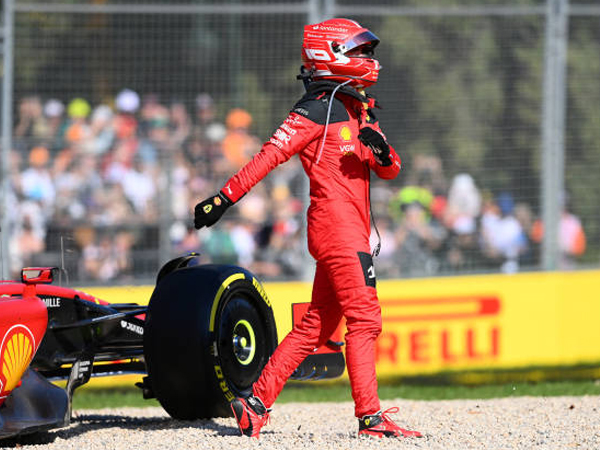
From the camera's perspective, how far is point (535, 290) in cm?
1000

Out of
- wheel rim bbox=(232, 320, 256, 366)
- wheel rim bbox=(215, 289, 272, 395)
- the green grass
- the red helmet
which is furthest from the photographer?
the green grass

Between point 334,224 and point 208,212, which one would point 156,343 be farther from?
point 334,224

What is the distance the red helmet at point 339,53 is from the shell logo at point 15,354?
6.25 ft

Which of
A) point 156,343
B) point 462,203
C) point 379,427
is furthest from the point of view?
point 462,203

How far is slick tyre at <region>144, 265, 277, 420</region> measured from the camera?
5.66m

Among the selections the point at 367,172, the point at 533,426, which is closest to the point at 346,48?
the point at 367,172

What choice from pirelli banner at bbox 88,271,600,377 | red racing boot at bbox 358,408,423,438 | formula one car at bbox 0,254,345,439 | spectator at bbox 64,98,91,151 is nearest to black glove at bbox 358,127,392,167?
formula one car at bbox 0,254,345,439

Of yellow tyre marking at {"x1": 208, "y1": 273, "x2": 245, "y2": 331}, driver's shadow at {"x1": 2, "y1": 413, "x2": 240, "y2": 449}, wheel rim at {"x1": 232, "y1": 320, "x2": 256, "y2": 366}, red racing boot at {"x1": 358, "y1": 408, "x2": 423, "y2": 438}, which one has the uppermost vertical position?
yellow tyre marking at {"x1": 208, "y1": 273, "x2": 245, "y2": 331}

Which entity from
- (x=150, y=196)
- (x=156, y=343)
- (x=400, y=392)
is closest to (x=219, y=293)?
(x=156, y=343)

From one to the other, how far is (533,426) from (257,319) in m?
1.59

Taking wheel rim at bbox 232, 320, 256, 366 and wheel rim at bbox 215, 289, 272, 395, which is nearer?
wheel rim at bbox 215, 289, 272, 395

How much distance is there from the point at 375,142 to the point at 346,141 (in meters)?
0.19

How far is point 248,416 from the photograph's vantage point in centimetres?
538

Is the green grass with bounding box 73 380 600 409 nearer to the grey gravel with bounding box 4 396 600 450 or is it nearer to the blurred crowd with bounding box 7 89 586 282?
the grey gravel with bounding box 4 396 600 450
